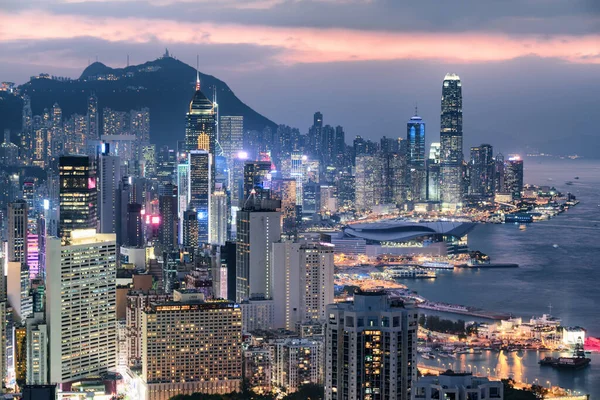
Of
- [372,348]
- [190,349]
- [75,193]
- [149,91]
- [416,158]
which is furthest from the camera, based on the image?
[416,158]

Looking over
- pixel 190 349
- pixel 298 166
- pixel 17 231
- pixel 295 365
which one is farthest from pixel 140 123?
pixel 295 365

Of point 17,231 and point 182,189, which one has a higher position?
point 182,189

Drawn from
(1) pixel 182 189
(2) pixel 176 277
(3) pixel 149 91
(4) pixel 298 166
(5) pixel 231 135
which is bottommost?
(2) pixel 176 277

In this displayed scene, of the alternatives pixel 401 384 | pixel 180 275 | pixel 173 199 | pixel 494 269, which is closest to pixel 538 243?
pixel 494 269

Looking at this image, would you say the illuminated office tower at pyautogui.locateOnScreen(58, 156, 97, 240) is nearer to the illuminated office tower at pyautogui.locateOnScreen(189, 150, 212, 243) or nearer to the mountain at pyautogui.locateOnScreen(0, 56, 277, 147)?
the illuminated office tower at pyautogui.locateOnScreen(189, 150, 212, 243)

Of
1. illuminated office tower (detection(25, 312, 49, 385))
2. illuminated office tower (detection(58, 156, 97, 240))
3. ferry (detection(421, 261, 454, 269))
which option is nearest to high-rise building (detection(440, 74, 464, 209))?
ferry (detection(421, 261, 454, 269))

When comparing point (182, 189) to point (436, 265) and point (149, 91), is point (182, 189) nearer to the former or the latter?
point (149, 91)
